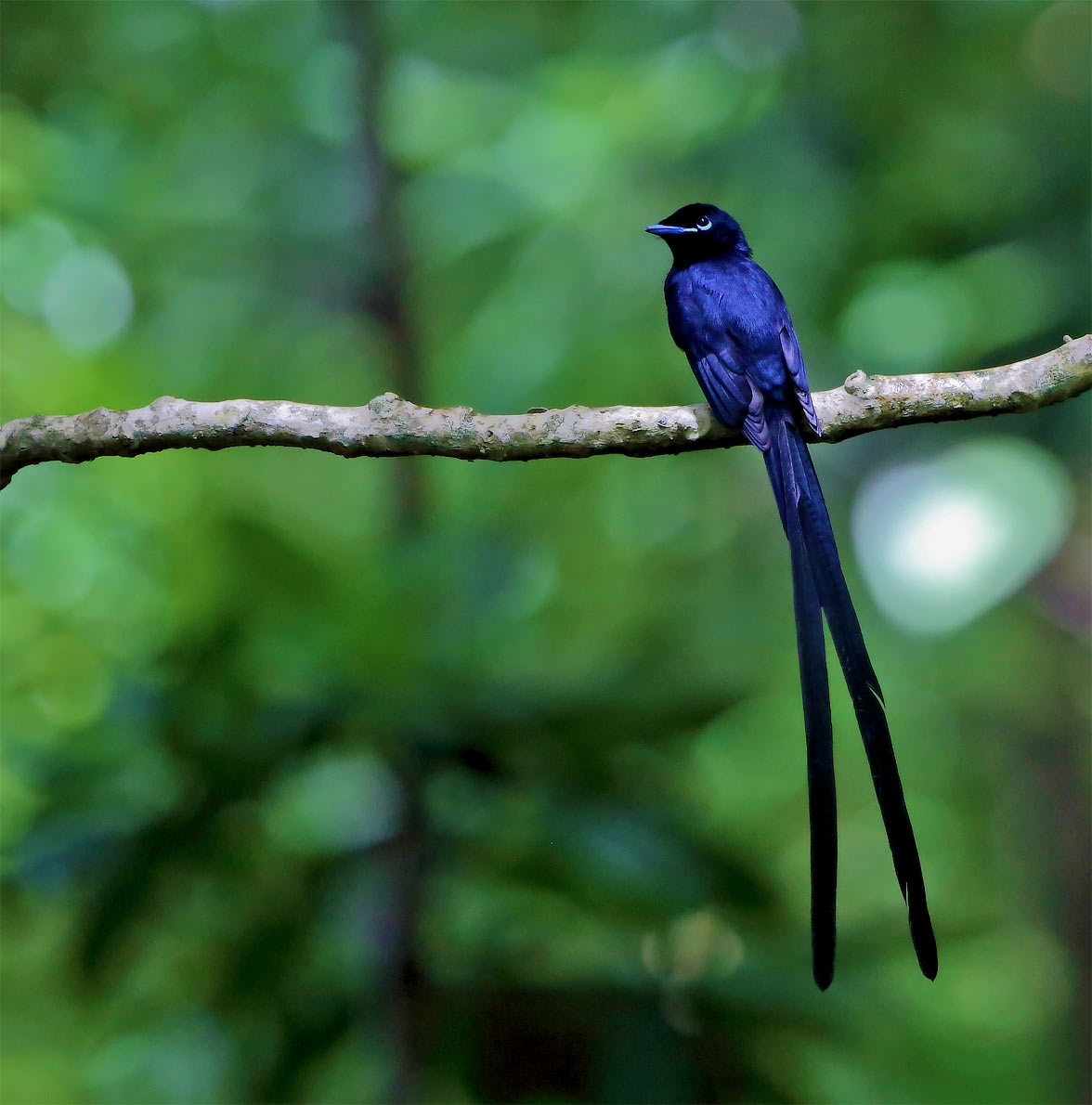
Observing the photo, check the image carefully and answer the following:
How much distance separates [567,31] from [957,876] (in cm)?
383

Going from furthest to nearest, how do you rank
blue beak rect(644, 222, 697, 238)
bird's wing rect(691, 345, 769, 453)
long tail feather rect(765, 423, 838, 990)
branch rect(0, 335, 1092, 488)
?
blue beak rect(644, 222, 697, 238)
bird's wing rect(691, 345, 769, 453)
branch rect(0, 335, 1092, 488)
long tail feather rect(765, 423, 838, 990)

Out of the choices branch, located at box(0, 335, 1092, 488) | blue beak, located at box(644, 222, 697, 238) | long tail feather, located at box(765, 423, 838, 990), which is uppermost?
blue beak, located at box(644, 222, 697, 238)

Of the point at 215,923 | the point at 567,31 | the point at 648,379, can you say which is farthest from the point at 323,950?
the point at 567,31

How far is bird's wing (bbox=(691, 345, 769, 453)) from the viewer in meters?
1.82

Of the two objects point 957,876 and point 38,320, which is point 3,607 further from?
point 957,876

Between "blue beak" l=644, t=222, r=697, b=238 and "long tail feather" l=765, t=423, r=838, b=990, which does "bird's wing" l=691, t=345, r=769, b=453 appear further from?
"blue beak" l=644, t=222, r=697, b=238

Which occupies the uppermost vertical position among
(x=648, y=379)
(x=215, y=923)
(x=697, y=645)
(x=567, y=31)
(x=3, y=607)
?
(x=567, y=31)

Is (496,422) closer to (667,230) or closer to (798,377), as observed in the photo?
(798,377)

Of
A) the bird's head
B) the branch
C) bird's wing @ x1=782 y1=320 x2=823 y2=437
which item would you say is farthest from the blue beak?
the branch

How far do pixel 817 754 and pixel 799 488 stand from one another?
1.73 ft

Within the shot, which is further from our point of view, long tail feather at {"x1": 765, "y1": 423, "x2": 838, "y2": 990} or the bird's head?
the bird's head

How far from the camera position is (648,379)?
3.62 m

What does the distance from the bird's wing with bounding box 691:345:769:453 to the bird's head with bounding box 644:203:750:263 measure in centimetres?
58

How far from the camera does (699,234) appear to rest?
2.46 meters
